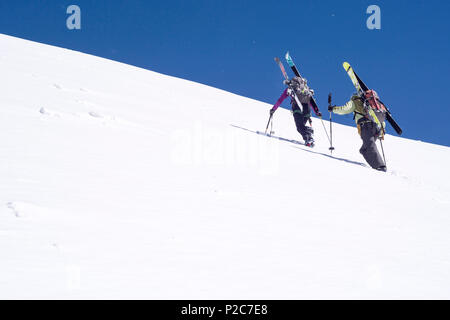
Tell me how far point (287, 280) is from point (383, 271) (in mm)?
894

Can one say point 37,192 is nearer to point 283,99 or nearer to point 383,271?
point 383,271

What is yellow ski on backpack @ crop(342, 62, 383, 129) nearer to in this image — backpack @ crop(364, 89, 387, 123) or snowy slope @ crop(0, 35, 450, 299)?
backpack @ crop(364, 89, 387, 123)

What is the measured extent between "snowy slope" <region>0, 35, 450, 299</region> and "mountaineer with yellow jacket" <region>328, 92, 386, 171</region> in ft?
2.79

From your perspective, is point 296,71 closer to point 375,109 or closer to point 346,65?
point 346,65

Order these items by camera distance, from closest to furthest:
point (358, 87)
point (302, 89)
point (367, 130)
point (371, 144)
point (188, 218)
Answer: point (188, 218), point (371, 144), point (367, 130), point (358, 87), point (302, 89)

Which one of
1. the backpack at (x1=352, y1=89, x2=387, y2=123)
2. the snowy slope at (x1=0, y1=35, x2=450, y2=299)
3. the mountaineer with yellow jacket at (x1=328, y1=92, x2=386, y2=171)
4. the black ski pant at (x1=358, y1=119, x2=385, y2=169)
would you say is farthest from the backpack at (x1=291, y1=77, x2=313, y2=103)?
the snowy slope at (x1=0, y1=35, x2=450, y2=299)

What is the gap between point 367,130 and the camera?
32.7 feet

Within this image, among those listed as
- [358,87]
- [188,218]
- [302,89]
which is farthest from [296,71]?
[188,218]

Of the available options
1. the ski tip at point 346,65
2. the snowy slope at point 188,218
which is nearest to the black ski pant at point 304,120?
the ski tip at point 346,65

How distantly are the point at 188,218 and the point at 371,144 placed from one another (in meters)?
6.80

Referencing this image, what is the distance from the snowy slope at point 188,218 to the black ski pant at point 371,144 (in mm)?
819

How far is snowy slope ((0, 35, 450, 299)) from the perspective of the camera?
2.91m

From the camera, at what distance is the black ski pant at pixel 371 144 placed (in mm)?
9781

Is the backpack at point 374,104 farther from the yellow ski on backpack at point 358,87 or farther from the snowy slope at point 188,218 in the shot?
the snowy slope at point 188,218
